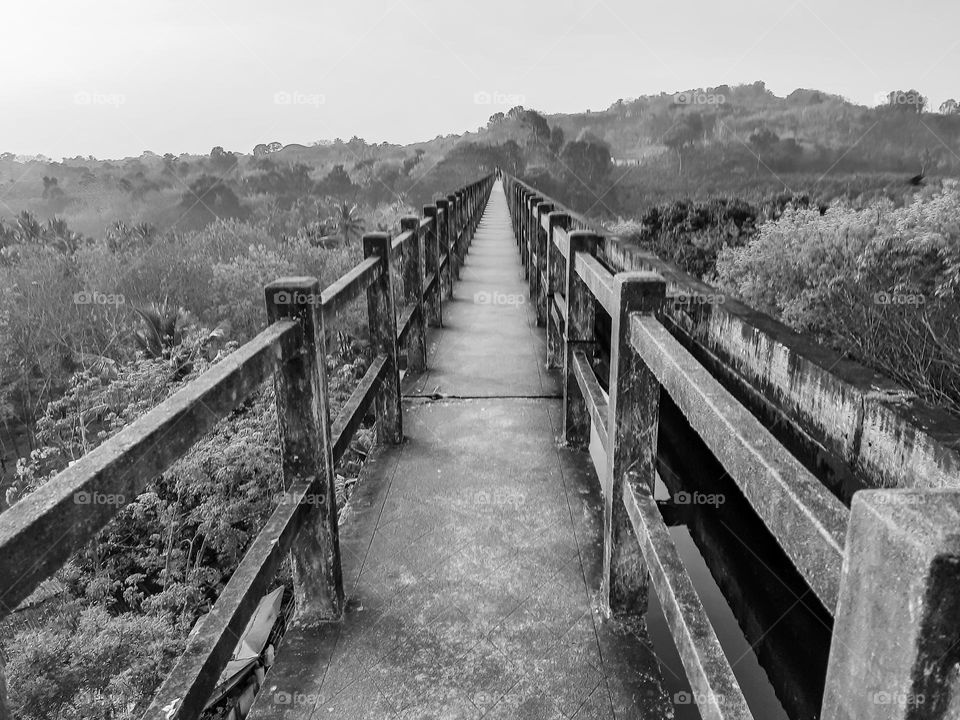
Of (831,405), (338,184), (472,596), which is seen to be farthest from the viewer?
(338,184)

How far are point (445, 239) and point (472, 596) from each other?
6389 millimetres

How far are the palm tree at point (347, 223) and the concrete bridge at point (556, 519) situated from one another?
20.1 metres

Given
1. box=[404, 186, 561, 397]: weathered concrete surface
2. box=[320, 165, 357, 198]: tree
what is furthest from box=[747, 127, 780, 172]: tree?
box=[404, 186, 561, 397]: weathered concrete surface

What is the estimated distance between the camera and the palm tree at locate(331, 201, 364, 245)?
2448cm

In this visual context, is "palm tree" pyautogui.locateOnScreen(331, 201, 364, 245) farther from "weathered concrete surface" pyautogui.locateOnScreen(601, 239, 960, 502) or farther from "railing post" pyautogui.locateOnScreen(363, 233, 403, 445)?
"weathered concrete surface" pyautogui.locateOnScreen(601, 239, 960, 502)

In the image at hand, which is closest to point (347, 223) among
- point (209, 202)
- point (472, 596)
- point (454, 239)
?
point (454, 239)

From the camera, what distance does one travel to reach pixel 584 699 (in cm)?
215

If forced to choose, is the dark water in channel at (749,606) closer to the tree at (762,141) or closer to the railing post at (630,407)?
the railing post at (630,407)

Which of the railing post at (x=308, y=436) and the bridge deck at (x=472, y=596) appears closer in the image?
the bridge deck at (x=472, y=596)

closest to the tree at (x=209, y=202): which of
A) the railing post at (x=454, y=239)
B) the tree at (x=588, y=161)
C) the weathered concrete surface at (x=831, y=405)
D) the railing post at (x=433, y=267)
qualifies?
the railing post at (x=454, y=239)

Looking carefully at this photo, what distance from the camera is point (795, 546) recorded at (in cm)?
97

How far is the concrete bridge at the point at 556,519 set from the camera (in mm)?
771

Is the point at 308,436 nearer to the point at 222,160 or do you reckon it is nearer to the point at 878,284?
the point at 878,284

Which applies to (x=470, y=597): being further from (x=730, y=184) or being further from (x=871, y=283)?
(x=730, y=184)
